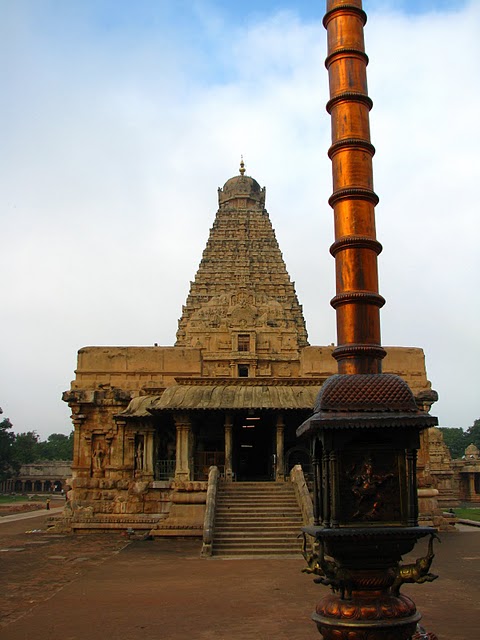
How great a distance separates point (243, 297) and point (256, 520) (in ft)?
90.4

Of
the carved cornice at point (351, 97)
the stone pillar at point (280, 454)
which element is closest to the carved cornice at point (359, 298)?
the carved cornice at point (351, 97)

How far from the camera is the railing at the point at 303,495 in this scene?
19920mm

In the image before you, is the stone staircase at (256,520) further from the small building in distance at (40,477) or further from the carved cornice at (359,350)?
the small building in distance at (40,477)

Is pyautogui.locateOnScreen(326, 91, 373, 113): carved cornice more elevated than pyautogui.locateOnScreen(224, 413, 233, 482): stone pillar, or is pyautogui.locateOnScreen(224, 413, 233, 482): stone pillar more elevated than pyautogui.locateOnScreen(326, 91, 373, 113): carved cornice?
pyautogui.locateOnScreen(326, 91, 373, 113): carved cornice

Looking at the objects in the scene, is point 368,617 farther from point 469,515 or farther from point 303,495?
A: point 469,515

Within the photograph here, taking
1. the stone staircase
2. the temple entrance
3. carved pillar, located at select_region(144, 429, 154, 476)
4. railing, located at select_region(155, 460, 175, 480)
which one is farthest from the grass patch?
carved pillar, located at select_region(144, 429, 154, 476)

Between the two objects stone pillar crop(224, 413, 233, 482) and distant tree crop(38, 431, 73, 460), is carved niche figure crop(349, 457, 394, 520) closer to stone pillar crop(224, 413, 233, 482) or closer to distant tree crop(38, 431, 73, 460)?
stone pillar crop(224, 413, 233, 482)

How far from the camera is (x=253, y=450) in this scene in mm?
31203

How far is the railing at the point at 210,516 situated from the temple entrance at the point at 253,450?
6376mm

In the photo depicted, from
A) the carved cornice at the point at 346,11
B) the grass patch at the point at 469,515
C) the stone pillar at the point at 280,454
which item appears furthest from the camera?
the grass patch at the point at 469,515

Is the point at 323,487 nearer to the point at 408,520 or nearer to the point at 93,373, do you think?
the point at 408,520

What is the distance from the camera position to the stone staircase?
1839 cm

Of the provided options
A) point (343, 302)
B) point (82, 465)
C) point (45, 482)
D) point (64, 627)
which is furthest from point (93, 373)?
point (45, 482)

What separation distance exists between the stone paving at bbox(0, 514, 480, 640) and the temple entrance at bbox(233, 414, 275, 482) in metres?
9.91
